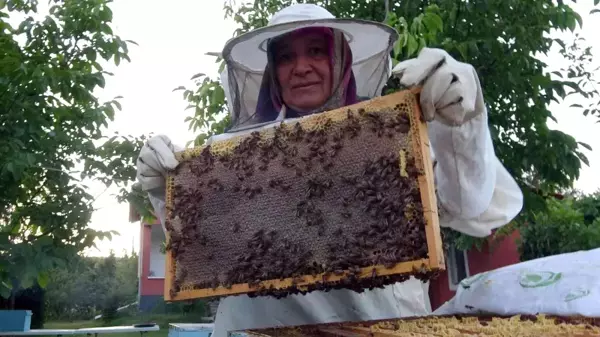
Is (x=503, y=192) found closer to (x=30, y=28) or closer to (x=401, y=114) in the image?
(x=401, y=114)

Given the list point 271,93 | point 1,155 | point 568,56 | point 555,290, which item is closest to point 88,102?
point 1,155

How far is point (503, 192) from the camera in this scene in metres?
2.50

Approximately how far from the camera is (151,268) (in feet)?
81.7

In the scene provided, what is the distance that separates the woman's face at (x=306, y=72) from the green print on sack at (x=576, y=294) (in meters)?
1.45

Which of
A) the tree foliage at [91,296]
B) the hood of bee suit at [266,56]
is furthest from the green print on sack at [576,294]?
the tree foliage at [91,296]

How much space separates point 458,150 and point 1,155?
10.0 feet

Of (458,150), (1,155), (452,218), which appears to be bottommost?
(452,218)

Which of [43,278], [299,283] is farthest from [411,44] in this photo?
[43,278]

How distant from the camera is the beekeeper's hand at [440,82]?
72.2 inches

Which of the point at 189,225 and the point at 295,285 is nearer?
the point at 295,285

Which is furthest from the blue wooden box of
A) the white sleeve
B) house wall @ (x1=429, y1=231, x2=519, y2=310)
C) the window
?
the white sleeve

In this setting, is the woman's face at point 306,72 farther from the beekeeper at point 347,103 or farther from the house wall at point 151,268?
the house wall at point 151,268

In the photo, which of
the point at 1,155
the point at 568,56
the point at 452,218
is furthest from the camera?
the point at 568,56

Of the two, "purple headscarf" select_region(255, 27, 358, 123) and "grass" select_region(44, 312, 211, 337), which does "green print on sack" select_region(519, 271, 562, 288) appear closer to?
"purple headscarf" select_region(255, 27, 358, 123)
